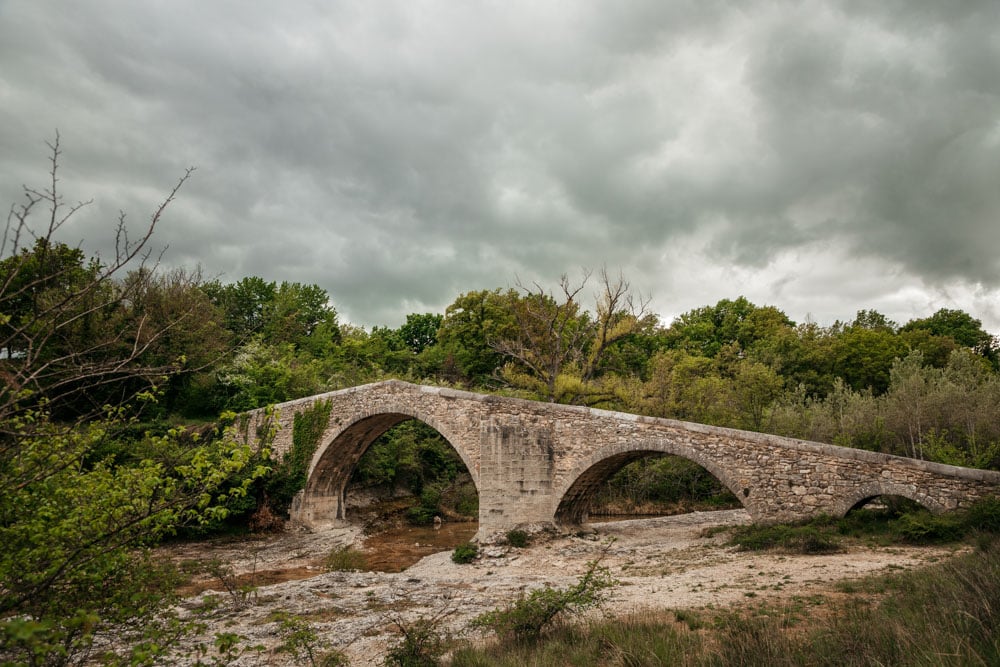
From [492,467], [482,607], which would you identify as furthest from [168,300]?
[482,607]

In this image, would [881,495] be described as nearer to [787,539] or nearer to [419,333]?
[787,539]

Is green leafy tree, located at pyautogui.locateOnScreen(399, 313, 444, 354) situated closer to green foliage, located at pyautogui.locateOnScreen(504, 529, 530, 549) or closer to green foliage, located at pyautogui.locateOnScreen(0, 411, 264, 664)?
green foliage, located at pyautogui.locateOnScreen(504, 529, 530, 549)

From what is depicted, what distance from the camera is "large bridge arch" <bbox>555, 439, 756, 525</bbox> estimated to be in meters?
12.1

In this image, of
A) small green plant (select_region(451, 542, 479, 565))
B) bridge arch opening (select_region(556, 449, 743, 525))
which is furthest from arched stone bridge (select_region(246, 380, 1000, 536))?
bridge arch opening (select_region(556, 449, 743, 525))

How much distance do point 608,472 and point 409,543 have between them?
749 cm

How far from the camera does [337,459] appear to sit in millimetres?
19625

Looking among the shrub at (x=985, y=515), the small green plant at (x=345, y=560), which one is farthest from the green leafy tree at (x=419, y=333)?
the shrub at (x=985, y=515)

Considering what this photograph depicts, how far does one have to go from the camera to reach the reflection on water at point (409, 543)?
14861 mm

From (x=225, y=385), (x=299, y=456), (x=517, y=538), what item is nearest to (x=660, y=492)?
(x=517, y=538)

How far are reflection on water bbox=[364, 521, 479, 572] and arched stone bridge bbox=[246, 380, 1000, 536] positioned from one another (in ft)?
8.14

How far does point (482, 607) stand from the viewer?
8.69 m

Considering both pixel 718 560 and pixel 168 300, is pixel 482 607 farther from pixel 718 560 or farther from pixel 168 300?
pixel 168 300

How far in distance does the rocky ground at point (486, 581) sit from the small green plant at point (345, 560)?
319 millimetres

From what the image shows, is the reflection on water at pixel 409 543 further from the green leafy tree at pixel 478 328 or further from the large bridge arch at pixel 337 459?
the green leafy tree at pixel 478 328
